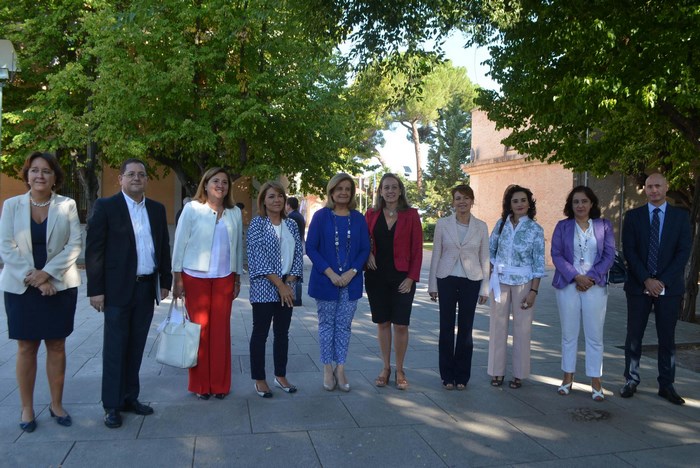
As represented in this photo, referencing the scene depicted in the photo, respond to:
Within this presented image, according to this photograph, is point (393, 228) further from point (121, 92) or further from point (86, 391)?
point (121, 92)

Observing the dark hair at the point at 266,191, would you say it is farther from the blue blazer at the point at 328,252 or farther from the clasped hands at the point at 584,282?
the clasped hands at the point at 584,282

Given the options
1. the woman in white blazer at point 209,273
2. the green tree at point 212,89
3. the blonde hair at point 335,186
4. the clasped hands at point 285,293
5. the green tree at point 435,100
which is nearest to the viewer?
the woman in white blazer at point 209,273

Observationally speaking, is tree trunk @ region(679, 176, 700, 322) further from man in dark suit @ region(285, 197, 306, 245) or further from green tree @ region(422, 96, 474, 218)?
green tree @ region(422, 96, 474, 218)

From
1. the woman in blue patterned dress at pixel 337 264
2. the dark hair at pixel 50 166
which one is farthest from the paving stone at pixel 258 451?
the dark hair at pixel 50 166

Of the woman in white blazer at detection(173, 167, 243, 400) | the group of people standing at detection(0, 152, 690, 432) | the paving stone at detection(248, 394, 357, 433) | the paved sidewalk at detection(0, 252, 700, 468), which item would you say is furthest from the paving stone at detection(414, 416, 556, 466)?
the woman in white blazer at detection(173, 167, 243, 400)

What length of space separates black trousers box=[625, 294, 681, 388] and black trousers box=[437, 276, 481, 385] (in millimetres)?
1454

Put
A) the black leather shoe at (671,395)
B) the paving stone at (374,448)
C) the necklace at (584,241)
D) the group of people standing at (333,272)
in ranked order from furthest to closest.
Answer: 1. the necklace at (584,241)
2. the black leather shoe at (671,395)
3. the group of people standing at (333,272)
4. the paving stone at (374,448)

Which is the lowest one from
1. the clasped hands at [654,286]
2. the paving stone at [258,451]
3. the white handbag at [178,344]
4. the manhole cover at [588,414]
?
the paving stone at [258,451]

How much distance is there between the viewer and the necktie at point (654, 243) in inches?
201

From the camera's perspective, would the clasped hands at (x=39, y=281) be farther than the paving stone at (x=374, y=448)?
Yes

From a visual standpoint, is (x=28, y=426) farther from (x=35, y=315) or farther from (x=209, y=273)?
(x=209, y=273)

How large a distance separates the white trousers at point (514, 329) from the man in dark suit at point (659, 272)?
922mm

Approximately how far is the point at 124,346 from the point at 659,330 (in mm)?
4636

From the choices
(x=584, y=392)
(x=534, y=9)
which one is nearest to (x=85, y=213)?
(x=534, y=9)
